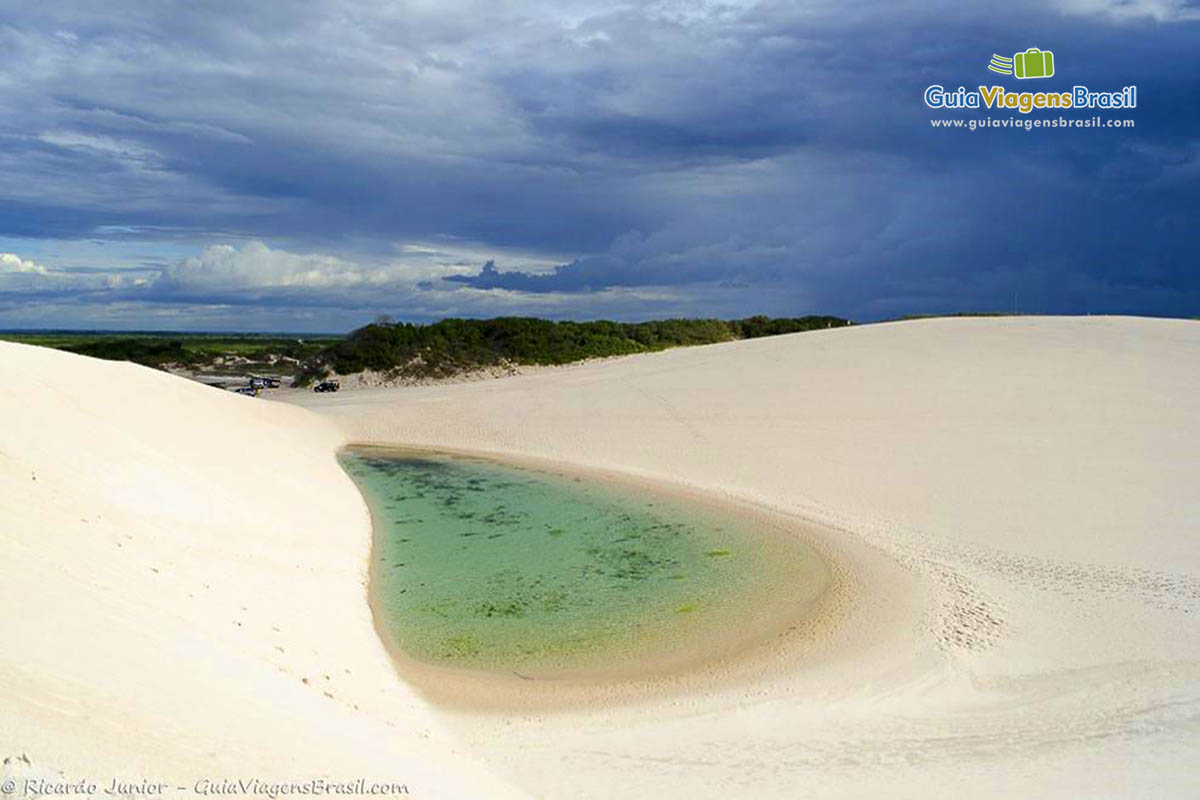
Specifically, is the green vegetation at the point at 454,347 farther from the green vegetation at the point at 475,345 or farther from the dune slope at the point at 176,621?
the dune slope at the point at 176,621

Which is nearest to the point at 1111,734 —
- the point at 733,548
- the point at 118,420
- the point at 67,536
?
the point at 733,548

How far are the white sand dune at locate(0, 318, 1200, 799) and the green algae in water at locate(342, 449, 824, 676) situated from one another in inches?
30.6

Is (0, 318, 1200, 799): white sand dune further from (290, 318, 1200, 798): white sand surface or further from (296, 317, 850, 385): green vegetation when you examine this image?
(296, 317, 850, 385): green vegetation

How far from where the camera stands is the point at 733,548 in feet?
41.5

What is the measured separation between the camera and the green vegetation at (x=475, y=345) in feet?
134

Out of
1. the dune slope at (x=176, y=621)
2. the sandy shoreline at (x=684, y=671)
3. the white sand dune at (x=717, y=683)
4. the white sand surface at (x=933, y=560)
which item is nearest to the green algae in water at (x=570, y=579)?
the sandy shoreline at (x=684, y=671)

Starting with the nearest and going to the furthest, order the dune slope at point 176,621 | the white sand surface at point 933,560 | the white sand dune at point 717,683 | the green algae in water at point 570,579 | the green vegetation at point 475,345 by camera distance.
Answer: the dune slope at point 176,621, the white sand dune at point 717,683, the white sand surface at point 933,560, the green algae in water at point 570,579, the green vegetation at point 475,345

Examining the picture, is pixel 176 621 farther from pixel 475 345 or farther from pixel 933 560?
pixel 475 345

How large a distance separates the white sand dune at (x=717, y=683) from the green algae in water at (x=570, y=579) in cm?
78

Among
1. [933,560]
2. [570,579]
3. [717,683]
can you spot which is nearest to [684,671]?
[717,683]

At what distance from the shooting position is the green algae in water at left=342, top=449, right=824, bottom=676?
8.84 m

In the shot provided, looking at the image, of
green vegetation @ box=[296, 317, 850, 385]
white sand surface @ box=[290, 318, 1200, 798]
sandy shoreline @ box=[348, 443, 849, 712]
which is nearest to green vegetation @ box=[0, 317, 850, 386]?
green vegetation @ box=[296, 317, 850, 385]

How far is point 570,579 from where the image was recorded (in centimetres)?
1129

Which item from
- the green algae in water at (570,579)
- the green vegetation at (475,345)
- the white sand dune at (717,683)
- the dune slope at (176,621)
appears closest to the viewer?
the dune slope at (176,621)
